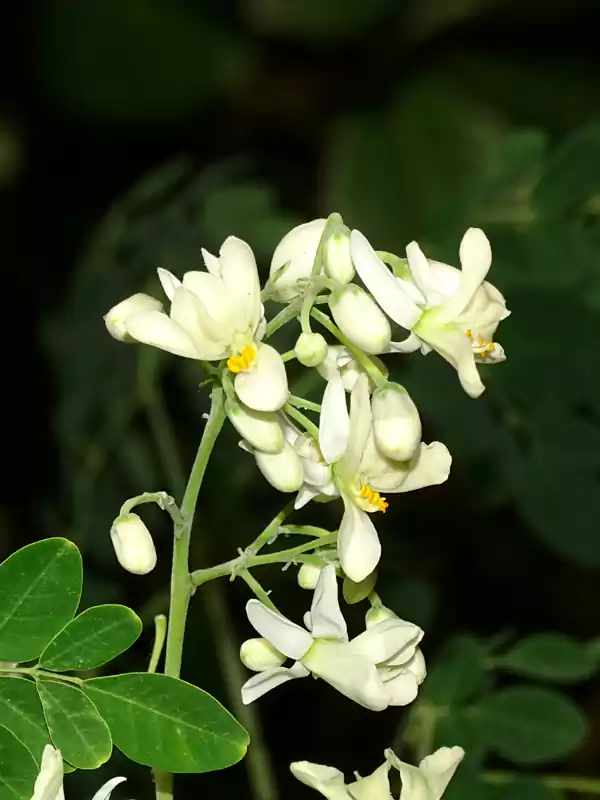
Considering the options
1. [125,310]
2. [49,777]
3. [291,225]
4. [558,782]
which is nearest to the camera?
[49,777]

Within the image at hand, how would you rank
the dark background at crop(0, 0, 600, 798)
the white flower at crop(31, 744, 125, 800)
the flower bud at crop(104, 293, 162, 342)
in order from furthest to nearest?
the dark background at crop(0, 0, 600, 798)
the flower bud at crop(104, 293, 162, 342)
the white flower at crop(31, 744, 125, 800)

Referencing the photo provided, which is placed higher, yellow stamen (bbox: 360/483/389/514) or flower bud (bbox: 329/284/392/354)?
flower bud (bbox: 329/284/392/354)

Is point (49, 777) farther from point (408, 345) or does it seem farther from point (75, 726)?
point (408, 345)

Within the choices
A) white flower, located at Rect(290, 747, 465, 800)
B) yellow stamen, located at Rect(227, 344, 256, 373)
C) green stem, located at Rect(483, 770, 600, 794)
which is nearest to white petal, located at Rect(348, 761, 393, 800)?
white flower, located at Rect(290, 747, 465, 800)

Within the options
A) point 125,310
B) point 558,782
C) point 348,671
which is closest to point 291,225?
point 558,782

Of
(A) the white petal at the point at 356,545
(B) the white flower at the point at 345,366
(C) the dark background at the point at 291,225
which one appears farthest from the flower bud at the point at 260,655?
(C) the dark background at the point at 291,225

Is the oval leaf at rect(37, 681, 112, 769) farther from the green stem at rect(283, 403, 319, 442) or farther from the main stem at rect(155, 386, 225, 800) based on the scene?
the green stem at rect(283, 403, 319, 442)

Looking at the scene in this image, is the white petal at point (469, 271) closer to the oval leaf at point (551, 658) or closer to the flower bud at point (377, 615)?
the flower bud at point (377, 615)
